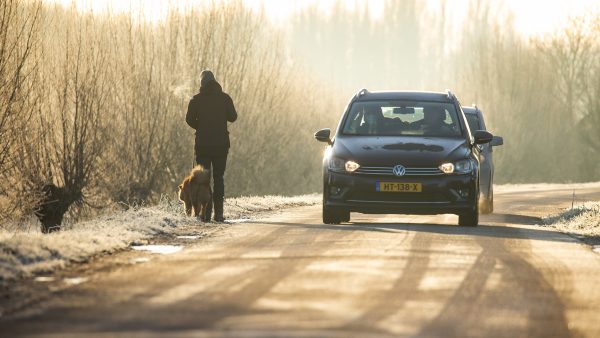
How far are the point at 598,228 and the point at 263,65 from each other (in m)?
21.4

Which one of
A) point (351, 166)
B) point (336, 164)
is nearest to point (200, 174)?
point (336, 164)

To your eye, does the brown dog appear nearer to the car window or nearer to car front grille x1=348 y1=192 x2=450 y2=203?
car front grille x1=348 y1=192 x2=450 y2=203

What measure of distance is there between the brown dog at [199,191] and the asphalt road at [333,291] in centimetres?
273

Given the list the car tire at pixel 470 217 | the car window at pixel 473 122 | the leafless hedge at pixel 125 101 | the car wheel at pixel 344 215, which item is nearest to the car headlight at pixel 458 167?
the car tire at pixel 470 217

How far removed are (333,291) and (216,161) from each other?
29.2 ft

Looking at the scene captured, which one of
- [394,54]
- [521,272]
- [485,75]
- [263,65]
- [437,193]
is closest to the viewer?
[521,272]

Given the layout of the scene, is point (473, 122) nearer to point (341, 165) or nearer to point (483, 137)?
point (483, 137)

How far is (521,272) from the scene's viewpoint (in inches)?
447

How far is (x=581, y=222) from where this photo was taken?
18844 millimetres

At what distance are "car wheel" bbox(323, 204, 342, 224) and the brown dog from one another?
1.72 meters

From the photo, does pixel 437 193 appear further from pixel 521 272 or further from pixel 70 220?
pixel 70 220

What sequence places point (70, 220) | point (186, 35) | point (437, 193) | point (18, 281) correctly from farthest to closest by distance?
1. point (186, 35)
2. point (70, 220)
3. point (437, 193)
4. point (18, 281)

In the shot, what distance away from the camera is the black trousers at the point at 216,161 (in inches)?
711

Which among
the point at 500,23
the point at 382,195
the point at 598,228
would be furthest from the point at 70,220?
the point at 500,23
